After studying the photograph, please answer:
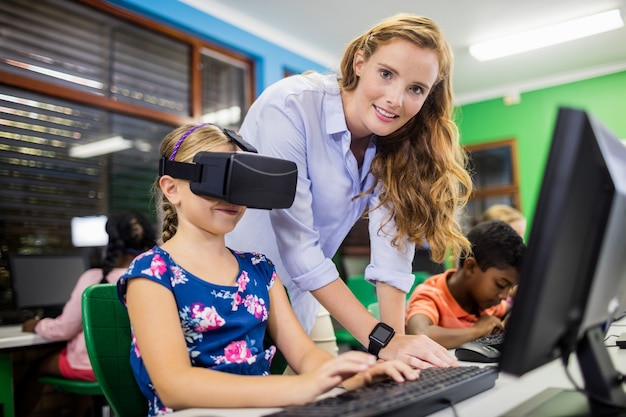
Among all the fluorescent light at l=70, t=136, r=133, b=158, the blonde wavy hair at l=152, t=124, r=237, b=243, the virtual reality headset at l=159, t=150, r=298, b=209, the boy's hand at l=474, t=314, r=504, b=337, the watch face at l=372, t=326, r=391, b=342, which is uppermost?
the fluorescent light at l=70, t=136, r=133, b=158

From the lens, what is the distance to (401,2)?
Result: 14.2 ft

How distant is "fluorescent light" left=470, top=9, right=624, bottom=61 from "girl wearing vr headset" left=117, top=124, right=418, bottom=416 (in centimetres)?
451

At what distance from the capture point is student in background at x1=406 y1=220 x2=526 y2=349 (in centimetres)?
171

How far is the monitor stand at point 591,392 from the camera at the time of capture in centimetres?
71

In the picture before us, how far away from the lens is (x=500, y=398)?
0.83 m

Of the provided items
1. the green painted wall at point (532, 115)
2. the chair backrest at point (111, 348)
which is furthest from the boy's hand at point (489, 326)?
the green painted wall at point (532, 115)

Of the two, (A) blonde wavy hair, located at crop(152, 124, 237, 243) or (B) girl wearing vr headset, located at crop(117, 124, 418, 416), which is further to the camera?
(A) blonde wavy hair, located at crop(152, 124, 237, 243)

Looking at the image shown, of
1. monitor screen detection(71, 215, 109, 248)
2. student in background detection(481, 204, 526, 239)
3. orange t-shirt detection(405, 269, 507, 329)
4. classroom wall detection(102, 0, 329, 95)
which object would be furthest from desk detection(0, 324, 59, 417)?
student in background detection(481, 204, 526, 239)

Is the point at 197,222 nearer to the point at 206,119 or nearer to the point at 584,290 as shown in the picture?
the point at 584,290

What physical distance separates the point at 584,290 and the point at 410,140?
85 cm

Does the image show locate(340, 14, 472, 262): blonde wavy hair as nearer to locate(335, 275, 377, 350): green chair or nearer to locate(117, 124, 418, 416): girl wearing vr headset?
locate(117, 124, 418, 416): girl wearing vr headset

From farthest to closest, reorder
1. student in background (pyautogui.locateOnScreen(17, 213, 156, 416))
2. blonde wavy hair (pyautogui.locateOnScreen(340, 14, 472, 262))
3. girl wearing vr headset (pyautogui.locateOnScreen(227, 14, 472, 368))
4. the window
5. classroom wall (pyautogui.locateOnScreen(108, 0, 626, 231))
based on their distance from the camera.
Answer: classroom wall (pyautogui.locateOnScreen(108, 0, 626, 231)), the window, student in background (pyautogui.locateOnScreen(17, 213, 156, 416)), blonde wavy hair (pyautogui.locateOnScreen(340, 14, 472, 262)), girl wearing vr headset (pyautogui.locateOnScreen(227, 14, 472, 368))

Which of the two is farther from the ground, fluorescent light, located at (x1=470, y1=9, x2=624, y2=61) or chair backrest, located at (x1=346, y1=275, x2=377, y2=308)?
fluorescent light, located at (x1=470, y1=9, x2=624, y2=61)

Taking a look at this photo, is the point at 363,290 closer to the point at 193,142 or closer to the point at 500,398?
the point at 193,142
